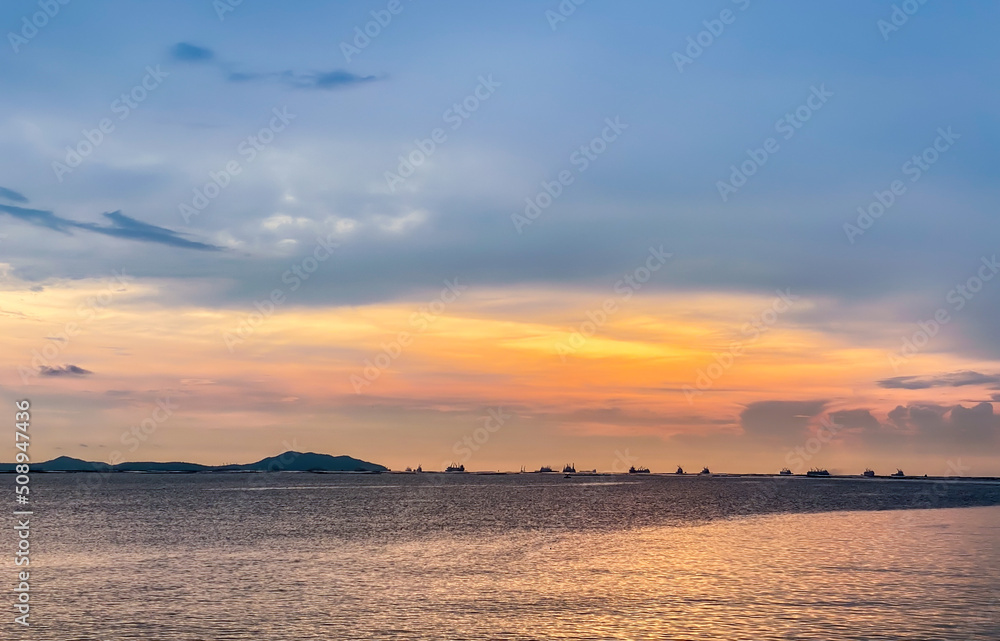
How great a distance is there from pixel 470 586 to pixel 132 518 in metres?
90.0

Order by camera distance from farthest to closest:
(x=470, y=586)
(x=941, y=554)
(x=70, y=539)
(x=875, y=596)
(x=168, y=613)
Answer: (x=70, y=539) → (x=941, y=554) → (x=470, y=586) → (x=875, y=596) → (x=168, y=613)

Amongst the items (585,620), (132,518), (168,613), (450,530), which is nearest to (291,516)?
(132,518)

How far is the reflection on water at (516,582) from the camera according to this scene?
42.8m

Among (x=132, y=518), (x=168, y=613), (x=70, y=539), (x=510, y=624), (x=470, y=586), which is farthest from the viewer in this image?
(x=132, y=518)

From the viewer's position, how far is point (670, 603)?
49219 mm

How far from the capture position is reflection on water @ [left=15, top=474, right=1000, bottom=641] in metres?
42.8

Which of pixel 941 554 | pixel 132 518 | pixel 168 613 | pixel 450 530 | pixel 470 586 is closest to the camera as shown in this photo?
pixel 168 613

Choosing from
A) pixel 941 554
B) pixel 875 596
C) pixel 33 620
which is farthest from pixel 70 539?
pixel 941 554

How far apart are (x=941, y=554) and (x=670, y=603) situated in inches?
1468

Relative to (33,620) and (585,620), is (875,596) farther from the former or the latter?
(33,620)

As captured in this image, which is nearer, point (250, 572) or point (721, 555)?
point (250, 572)

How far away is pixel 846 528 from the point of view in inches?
4220

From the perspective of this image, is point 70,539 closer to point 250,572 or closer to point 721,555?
point 250,572

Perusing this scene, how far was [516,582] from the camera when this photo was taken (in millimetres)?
58250
